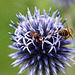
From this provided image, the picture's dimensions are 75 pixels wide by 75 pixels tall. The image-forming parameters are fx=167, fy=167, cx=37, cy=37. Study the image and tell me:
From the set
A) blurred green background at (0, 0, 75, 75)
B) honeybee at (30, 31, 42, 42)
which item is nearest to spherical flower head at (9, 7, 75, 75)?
honeybee at (30, 31, 42, 42)

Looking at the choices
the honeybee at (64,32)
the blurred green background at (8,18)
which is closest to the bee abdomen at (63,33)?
the honeybee at (64,32)

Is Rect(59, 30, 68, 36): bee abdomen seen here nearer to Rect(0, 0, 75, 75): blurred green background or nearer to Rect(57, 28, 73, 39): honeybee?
Rect(57, 28, 73, 39): honeybee

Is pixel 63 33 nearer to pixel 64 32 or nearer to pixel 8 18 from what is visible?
pixel 64 32

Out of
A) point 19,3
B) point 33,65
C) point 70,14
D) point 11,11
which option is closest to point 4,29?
point 11,11

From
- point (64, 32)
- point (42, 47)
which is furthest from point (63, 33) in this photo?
point (42, 47)

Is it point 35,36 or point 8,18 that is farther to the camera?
point 8,18

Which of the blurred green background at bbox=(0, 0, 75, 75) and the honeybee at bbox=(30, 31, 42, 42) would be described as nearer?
the honeybee at bbox=(30, 31, 42, 42)

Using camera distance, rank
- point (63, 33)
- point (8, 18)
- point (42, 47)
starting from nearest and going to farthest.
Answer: point (42, 47), point (63, 33), point (8, 18)

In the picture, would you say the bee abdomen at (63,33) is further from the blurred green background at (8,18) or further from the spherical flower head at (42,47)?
the blurred green background at (8,18)
